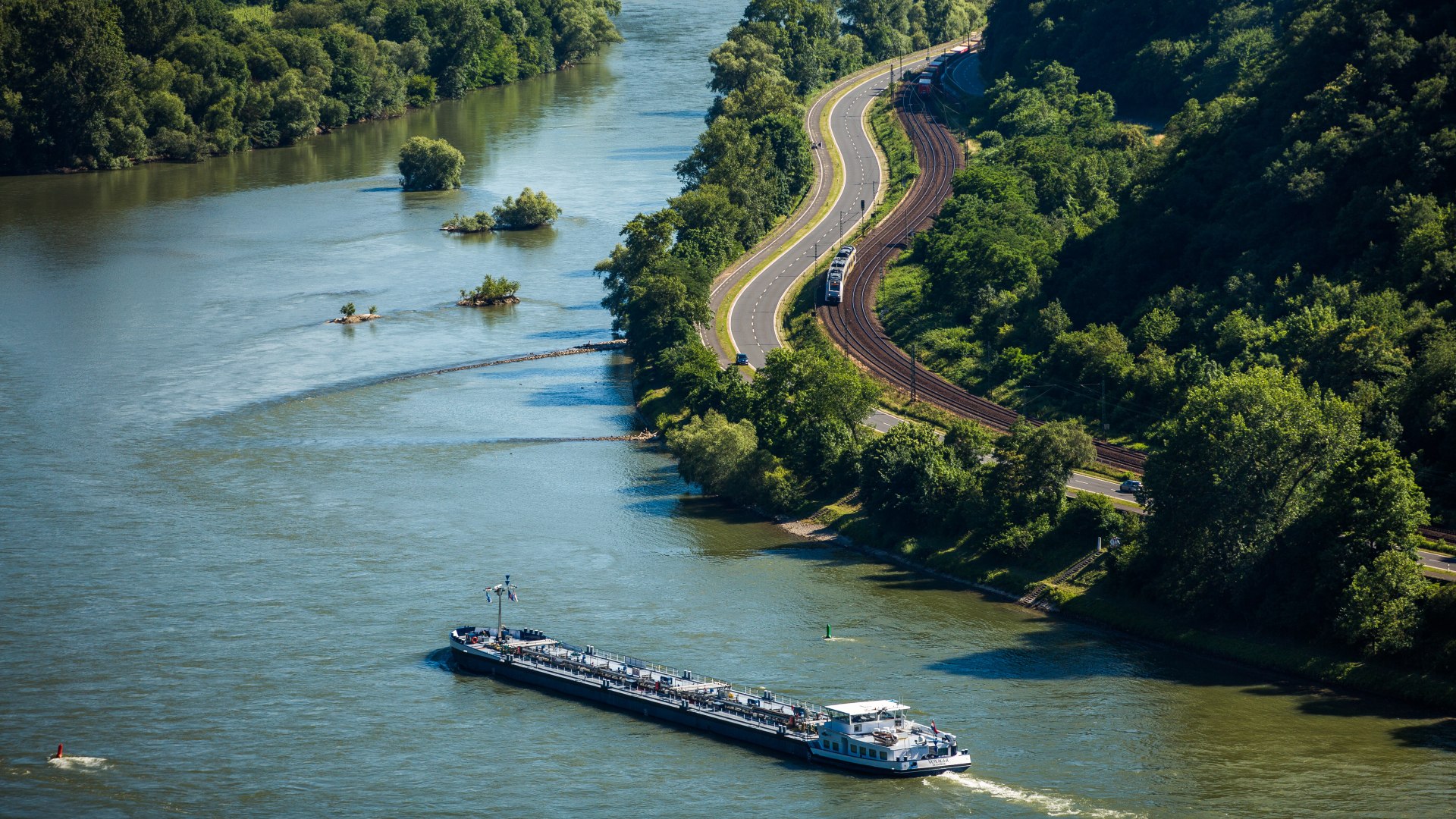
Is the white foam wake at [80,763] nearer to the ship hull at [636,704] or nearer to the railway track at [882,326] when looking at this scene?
the ship hull at [636,704]

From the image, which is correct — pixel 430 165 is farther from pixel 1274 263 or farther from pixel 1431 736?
pixel 1431 736

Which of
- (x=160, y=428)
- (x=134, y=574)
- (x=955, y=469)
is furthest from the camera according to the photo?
(x=160, y=428)

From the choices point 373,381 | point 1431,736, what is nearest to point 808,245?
point 373,381

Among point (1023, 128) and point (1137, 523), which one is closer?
point (1137, 523)

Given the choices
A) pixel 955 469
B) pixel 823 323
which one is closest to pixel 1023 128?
pixel 823 323

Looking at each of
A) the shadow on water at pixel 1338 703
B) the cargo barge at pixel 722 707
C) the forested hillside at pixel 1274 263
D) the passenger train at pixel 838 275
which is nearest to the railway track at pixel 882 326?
the passenger train at pixel 838 275

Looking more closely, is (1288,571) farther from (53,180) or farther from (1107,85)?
(53,180)
